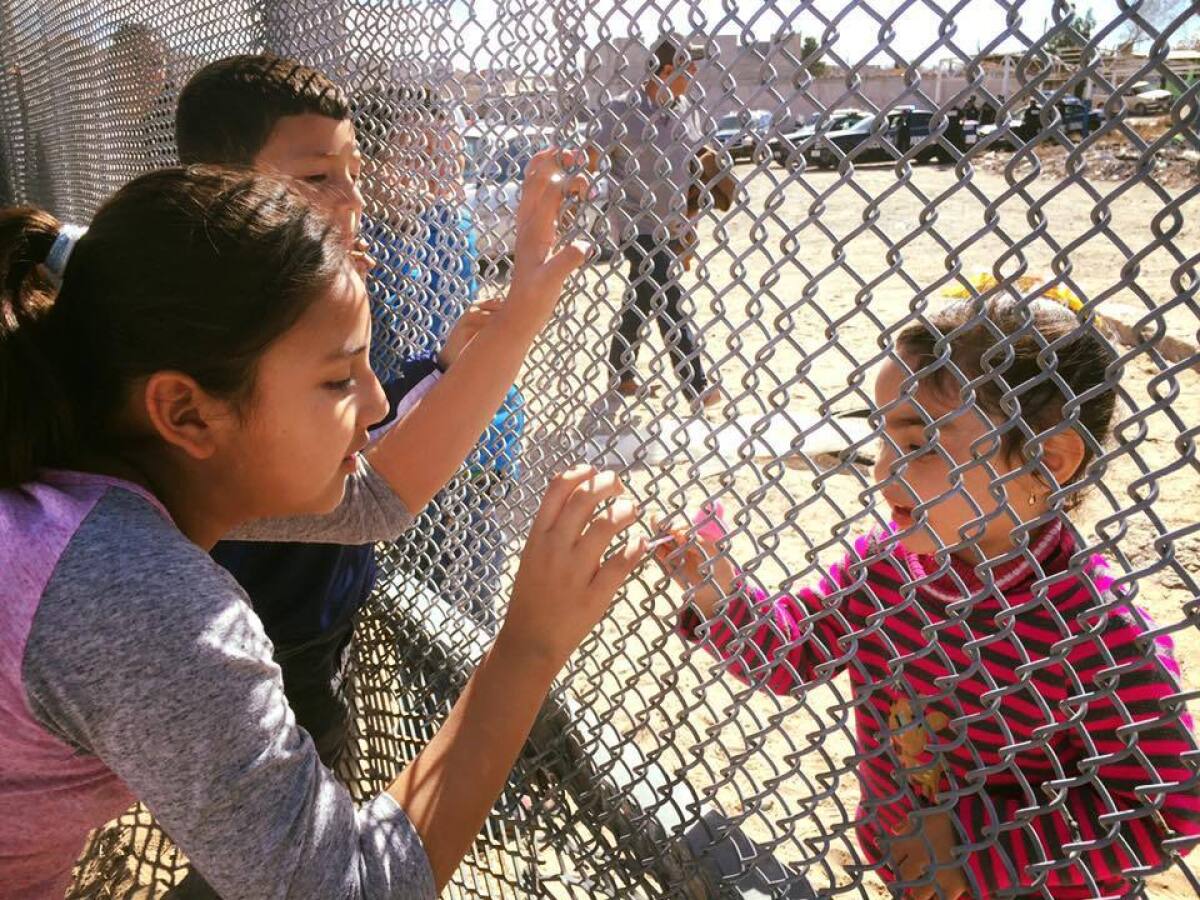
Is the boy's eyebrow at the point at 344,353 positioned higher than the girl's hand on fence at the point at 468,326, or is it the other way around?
the girl's hand on fence at the point at 468,326

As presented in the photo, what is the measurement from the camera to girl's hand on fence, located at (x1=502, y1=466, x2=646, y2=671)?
1329 millimetres

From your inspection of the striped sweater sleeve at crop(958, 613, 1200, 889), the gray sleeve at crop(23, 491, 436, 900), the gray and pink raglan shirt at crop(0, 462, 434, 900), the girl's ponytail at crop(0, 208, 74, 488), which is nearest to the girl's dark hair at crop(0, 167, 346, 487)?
the girl's ponytail at crop(0, 208, 74, 488)

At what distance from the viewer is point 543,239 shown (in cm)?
172

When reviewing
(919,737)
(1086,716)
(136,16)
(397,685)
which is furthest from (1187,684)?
(136,16)

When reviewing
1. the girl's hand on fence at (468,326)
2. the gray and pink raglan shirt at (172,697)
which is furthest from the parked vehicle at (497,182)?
the gray and pink raglan shirt at (172,697)

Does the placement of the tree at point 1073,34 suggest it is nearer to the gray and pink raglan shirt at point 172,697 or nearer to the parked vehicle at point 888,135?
the parked vehicle at point 888,135

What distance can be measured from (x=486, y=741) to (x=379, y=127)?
1.95 metres

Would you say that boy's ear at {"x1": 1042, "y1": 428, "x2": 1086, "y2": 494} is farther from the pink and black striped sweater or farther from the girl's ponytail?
the girl's ponytail

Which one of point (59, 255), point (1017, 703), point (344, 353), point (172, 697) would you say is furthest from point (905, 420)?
point (59, 255)

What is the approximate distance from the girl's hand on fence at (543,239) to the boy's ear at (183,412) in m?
0.65

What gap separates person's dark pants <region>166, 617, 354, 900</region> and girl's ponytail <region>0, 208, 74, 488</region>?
984 millimetres

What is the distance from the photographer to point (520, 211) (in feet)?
5.74

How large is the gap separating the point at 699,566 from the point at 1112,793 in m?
0.67

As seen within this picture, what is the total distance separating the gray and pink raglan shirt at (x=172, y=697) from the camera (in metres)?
1.03
